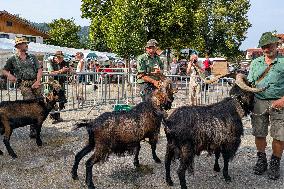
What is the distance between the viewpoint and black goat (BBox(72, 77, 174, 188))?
533cm

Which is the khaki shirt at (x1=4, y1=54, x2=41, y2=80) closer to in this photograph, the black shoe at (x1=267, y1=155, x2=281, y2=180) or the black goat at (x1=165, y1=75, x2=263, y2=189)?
the black goat at (x1=165, y1=75, x2=263, y2=189)

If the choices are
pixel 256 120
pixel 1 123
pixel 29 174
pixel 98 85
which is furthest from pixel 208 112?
pixel 98 85

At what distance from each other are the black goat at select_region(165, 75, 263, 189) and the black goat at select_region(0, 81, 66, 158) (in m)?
3.31

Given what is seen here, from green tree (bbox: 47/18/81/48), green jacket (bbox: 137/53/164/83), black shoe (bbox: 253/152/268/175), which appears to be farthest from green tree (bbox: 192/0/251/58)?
black shoe (bbox: 253/152/268/175)

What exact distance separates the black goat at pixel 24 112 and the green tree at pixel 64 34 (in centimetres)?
5567

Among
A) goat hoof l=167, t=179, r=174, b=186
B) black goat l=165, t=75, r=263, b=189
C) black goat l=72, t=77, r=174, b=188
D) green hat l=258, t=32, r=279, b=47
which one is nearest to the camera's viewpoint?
black goat l=165, t=75, r=263, b=189

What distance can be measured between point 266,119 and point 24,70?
15.8 ft

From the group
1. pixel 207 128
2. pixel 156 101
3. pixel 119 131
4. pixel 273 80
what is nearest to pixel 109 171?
pixel 119 131

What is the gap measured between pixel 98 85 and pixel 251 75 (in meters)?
8.12

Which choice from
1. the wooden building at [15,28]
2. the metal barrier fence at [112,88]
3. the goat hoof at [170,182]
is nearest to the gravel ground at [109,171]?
the goat hoof at [170,182]

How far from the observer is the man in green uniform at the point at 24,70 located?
762cm

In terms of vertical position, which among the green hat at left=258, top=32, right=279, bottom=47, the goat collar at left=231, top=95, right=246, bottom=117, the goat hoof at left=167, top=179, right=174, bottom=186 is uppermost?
the green hat at left=258, top=32, right=279, bottom=47

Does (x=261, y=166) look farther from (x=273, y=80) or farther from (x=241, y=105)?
(x=273, y=80)

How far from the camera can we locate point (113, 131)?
5.37m
